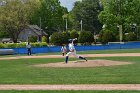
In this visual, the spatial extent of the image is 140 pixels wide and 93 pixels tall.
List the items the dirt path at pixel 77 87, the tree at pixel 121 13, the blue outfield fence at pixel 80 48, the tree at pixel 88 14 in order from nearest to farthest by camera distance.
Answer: the dirt path at pixel 77 87, the blue outfield fence at pixel 80 48, the tree at pixel 121 13, the tree at pixel 88 14

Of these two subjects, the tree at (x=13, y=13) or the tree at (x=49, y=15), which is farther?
the tree at (x=49, y=15)

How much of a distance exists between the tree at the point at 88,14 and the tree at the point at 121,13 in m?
38.1

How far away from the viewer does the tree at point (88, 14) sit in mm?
144000

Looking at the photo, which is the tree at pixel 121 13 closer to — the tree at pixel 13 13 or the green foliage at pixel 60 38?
the tree at pixel 13 13

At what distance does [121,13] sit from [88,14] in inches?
1691

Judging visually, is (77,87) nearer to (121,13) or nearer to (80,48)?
(80,48)

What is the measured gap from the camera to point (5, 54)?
5816 centimetres

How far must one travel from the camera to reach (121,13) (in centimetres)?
10306

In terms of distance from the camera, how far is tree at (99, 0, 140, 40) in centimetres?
10175

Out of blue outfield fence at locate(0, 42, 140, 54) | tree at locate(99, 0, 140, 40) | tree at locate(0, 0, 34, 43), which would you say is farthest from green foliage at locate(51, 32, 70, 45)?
tree at locate(99, 0, 140, 40)

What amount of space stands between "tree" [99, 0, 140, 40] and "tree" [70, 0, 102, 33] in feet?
125

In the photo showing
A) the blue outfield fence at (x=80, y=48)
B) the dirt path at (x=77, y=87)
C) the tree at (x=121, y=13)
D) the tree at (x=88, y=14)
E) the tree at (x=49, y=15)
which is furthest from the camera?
the tree at (x=88, y=14)

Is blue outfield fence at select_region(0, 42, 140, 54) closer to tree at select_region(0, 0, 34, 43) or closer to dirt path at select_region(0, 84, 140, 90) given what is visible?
tree at select_region(0, 0, 34, 43)

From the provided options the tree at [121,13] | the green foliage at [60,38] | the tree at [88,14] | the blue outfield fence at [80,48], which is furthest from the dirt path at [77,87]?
the tree at [88,14]
